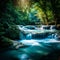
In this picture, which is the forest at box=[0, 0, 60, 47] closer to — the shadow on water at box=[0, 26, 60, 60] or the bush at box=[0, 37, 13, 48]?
the bush at box=[0, 37, 13, 48]

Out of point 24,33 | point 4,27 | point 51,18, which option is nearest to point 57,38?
point 24,33

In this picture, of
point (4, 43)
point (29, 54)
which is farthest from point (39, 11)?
point (29, 54)

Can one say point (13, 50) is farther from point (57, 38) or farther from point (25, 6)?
point (25, 6)

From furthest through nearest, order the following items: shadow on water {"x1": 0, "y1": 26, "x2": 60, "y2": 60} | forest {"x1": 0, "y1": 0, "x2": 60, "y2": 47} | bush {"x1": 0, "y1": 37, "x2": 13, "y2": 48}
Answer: forest {"x1": 0, "y1": 0, "x2": 60, "y2": 47} → bush {"x1": 0, "y1": 37, "x2": 13, "y2": 48} → shadow on water {"x1": 0, "y1": 26, "x2": 60, "y2": 60}

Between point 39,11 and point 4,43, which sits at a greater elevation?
point 39,11

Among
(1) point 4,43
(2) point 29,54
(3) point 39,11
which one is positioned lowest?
(2) point 29,54

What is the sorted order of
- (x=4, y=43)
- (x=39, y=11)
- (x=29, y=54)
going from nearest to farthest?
(x=29, y=54), (x=4, y=43), (x=39, y=11)

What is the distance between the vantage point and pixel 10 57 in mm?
8836

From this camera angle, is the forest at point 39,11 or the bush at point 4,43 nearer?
the bush at point 4,43

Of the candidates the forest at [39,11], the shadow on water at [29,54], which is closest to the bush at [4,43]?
the shadow on water at [29,54]

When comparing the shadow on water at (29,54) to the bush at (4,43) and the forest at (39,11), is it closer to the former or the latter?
the bush at (4,43)

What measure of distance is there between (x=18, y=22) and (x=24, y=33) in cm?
505

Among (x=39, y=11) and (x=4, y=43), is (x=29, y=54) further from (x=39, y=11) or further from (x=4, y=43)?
(x=39, y=11)

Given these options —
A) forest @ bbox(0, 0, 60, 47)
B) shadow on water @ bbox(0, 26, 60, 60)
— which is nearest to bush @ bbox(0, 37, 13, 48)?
shadow on water @ bbox(0, 26, 60, 60)
